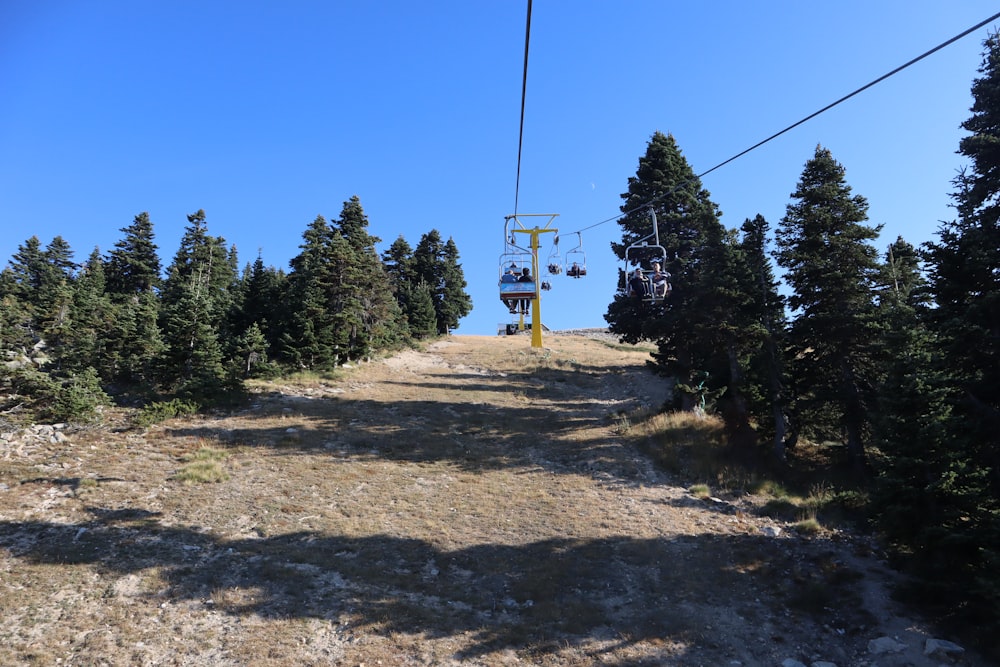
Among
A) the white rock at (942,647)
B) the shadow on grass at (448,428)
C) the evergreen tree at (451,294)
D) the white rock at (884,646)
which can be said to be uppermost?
the evergreen tree at (451,294)

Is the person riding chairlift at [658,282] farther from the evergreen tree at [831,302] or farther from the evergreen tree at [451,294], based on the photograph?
the evergreen tree at [451,294]

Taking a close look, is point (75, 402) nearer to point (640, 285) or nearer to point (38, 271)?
point (640, 285)

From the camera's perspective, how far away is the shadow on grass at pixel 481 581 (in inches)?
438

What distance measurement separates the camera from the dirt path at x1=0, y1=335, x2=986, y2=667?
10.3m

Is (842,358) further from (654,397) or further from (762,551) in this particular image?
(654,397)

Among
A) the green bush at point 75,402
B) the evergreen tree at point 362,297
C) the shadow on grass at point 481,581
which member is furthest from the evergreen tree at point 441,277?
the shadow on grass at point 481,581

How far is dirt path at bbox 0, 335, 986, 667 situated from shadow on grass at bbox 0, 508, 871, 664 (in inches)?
2.2

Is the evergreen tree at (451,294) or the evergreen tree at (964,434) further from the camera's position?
the evergreen tree at (451,294)

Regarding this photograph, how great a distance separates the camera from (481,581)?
42.5ft

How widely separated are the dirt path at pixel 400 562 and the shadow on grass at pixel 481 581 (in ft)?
0.19

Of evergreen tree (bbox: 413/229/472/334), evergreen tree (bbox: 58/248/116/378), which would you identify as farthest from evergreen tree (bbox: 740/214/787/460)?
evergreen tree (bbox: 413/229/472/334)

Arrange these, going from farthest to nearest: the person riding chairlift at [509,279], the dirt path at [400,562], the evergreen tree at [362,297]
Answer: the evergreen tree at [362,297] → the person riding chairlift at [509,279] → the dirt path at [400,562]

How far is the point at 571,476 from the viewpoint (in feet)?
65.7

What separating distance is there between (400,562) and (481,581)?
2.23 m
